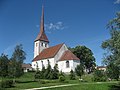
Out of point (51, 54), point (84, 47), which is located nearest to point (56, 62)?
point (51, 54)

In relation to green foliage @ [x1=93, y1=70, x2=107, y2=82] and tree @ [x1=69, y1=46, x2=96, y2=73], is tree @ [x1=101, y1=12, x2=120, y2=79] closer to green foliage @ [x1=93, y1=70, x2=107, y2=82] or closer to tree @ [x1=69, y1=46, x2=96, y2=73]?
green foliage @ [x1=93, y1=70, x2=107, y2=82]

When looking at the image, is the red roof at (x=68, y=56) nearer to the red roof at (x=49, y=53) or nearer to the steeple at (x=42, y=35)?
the red roof at (x=49, y=53)

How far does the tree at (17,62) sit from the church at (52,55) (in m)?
26.3

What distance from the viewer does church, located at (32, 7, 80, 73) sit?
2525 inches

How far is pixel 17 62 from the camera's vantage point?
38156mm

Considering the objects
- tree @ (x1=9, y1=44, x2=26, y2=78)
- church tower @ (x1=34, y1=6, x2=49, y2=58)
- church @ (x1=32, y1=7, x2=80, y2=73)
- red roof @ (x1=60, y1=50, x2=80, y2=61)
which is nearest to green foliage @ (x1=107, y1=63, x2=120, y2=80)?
tree @ (x1=9, y1=44, x2=26, y2=78)

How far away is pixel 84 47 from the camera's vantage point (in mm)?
80812

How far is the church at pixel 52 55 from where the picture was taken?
2525 inches

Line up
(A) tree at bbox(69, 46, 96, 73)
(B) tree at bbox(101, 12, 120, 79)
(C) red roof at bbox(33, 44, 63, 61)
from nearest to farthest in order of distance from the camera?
1. (B) tree at bbox(101, 12, 120, 79)
2. (C) red roof at bbox(33, 44, 63, 61)
3. (A) tree at bbox(69, 46, 96, 73)

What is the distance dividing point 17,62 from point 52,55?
30762 mm

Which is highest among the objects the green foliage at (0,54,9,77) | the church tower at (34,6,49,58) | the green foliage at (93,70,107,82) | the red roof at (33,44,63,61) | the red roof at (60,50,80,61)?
the church tower at (34,6,49,58)

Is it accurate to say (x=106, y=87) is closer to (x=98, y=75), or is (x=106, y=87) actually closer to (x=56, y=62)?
(x=98, y=75)

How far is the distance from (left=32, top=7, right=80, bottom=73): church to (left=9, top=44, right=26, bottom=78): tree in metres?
26.3

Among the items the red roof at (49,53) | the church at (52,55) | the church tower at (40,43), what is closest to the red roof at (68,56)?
the church at (52,55)
